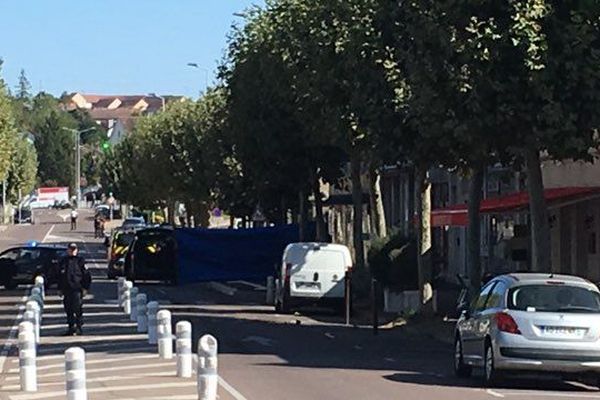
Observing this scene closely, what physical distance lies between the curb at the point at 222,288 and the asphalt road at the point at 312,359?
5514 millimetres

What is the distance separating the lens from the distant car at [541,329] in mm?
19984

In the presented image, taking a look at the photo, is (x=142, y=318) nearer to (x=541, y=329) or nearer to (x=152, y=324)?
(x=152, y=324)

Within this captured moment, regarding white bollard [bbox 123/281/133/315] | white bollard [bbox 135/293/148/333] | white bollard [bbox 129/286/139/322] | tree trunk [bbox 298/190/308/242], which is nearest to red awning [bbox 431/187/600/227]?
white bollard [bbox 129/286/139/322]

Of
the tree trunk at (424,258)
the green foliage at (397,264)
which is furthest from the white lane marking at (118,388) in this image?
the green foliage at (397,264)

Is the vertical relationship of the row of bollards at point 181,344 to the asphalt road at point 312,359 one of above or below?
above

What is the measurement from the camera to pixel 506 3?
25672 mm

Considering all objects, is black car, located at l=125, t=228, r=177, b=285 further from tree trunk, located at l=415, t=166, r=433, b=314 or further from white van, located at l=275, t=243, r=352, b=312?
tree trunk, located at l=415, t=166, r=433, b=314

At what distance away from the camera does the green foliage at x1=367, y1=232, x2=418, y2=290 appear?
127 feet

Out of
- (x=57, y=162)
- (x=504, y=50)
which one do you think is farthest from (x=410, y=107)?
(x=57, y=162)

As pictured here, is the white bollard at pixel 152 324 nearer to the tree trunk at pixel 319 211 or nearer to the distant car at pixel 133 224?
the tree trunk at pixel 319 211

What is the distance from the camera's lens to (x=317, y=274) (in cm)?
3819

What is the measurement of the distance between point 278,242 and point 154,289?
14.9 feet

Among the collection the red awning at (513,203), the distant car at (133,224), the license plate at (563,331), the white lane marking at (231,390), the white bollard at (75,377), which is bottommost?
the white lane marking at (231,390)

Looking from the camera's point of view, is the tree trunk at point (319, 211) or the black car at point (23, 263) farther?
the black car at point (23, 263)
